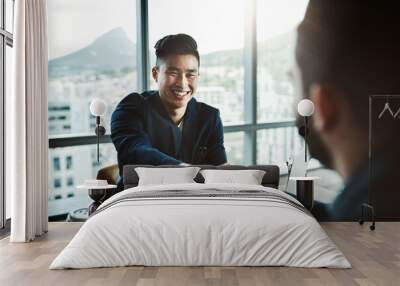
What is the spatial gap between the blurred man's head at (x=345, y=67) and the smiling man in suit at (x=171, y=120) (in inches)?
52.5

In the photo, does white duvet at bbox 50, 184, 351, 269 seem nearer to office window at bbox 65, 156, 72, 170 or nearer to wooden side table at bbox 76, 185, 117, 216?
wooden side table at bbox 76, 185, 117, 216

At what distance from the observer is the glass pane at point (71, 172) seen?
7.43 meters

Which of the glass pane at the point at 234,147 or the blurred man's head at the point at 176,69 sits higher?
the blurred man's head at the point at 176,69

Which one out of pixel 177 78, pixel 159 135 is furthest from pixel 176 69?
pixel 159 135

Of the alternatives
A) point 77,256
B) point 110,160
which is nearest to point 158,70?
point 110,160

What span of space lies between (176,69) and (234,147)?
1266 millimetres

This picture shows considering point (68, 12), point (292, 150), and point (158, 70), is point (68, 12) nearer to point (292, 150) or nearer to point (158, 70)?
point (158, 70)

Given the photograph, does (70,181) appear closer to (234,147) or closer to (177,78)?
(177,78)

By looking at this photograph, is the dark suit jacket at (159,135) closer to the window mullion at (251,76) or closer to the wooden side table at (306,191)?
the window mullion at (251,76)

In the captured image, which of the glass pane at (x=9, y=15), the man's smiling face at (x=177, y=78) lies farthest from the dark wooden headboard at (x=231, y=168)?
the glass pane at (x=9, y=15)

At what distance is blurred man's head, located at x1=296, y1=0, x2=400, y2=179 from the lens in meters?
7.59

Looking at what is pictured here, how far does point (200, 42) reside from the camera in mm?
7605

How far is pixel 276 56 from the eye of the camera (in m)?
7.64

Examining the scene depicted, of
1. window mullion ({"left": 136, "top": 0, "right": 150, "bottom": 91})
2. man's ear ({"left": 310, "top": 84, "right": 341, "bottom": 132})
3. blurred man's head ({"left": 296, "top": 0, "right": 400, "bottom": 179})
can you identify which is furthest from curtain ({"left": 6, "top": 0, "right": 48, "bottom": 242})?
man's ear ({"left": 310, "top": 84, "right": 341, "bottom": 132})
